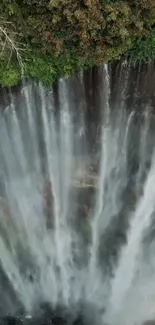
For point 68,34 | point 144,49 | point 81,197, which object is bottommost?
point 81,197

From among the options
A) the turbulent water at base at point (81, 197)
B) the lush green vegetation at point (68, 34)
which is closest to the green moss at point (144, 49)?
the lush green vegetation at point (68, 34)

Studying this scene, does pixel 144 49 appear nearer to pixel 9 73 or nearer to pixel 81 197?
pixel 9 73

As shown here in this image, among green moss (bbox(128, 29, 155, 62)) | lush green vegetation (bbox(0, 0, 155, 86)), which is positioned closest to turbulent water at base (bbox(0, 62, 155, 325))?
green moss (bbox(128, 29, 155, 62))

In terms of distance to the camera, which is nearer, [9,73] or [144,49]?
[144,49]

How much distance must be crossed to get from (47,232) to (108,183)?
8.35 ft

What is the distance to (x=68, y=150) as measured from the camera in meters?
11.6

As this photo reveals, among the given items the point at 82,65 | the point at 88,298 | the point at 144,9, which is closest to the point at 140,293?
the point at 88,298

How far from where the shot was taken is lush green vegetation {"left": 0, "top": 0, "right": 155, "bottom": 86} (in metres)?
8.30

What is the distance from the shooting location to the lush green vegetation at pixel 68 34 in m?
8.30

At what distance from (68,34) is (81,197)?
17.2 ft

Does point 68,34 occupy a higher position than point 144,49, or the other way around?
point 68,34

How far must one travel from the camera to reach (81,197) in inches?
492

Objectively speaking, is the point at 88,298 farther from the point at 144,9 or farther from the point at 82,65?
the point at 144,9

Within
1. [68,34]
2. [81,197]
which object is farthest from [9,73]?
[81,197]
